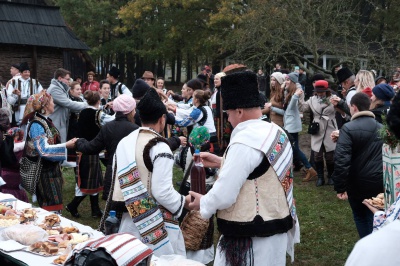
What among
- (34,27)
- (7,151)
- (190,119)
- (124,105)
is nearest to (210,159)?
(124,105)

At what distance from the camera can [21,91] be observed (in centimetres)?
1148

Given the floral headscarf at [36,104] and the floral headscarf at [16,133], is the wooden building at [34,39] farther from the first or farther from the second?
the floral headscarf at [36,104]

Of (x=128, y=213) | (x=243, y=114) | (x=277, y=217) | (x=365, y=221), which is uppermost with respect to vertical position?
(x=243, y=114)

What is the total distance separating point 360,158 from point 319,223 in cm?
214

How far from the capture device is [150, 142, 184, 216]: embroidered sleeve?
13.3ft

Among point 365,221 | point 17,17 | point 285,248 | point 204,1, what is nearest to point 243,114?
point 285,248

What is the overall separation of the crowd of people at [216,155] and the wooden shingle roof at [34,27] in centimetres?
1204

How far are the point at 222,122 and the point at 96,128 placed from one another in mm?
2100

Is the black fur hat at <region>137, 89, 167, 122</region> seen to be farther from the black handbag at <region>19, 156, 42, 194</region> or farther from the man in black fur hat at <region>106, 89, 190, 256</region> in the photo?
the black handbag at <region>19, 156, 42, 194</region>

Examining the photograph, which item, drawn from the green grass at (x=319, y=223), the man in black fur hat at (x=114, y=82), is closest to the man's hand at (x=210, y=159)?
the green grass at (x=319, y=223)

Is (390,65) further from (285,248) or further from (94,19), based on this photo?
(94,19)

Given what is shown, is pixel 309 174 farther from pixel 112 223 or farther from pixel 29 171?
pixel 112 223

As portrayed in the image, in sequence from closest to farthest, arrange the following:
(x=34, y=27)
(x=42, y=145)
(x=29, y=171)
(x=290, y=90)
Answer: (x=42, y=145), (x=29, y=171), (x=290, y=90), (x=34, y=27)

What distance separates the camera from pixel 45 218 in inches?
184
